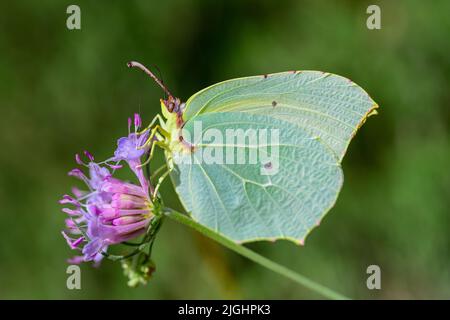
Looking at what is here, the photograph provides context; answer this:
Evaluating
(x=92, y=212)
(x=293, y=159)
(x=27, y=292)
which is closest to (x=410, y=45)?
(x=293, y=159)

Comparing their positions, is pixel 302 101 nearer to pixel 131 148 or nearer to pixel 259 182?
pixel 259 182

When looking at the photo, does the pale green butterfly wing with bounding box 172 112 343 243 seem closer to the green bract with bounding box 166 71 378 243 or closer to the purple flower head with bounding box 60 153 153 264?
the green bract with bounding box 166 71 378 243

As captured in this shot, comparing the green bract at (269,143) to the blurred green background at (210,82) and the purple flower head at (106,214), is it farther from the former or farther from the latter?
the blurred green background at (210,82)

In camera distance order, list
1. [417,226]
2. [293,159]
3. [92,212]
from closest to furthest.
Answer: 1. [92,212]
2. [293,159]
3. [417,226]

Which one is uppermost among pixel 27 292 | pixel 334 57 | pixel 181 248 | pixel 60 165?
pixel 334 57

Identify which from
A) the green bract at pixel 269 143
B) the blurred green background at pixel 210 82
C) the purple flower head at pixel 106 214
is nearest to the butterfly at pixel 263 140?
the green bract at pixel 269 143

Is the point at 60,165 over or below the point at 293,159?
over

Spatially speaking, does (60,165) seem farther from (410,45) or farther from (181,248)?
(410,45)

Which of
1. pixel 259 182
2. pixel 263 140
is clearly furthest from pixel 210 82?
pixel 259 182
